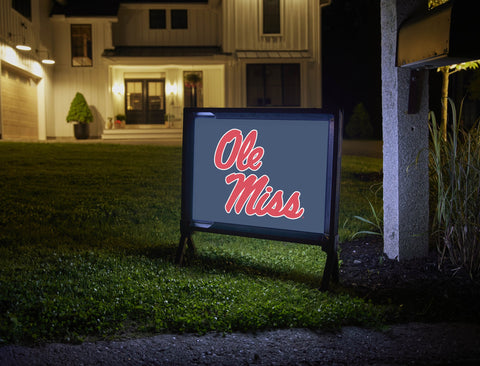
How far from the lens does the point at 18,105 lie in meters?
21.5

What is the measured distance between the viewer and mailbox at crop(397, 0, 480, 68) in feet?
12.7

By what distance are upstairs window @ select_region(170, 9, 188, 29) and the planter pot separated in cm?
718

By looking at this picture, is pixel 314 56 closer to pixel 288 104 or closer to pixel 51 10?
pixel 288 104

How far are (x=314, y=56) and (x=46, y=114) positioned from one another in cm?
1302

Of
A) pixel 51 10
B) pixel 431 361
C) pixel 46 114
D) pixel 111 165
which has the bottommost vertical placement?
pixel 431 361

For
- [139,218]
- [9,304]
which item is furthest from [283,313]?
[139,218]

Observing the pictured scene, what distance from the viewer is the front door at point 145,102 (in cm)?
2695

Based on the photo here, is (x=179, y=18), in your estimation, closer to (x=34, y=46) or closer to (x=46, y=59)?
(x=46, y=59)

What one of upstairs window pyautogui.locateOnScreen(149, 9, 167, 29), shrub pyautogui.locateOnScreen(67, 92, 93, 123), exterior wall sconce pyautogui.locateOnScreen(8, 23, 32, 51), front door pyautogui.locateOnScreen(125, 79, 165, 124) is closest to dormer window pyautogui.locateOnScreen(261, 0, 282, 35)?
upstairs window pyautogui.locateOnScreen(149, 9, 167, 29)

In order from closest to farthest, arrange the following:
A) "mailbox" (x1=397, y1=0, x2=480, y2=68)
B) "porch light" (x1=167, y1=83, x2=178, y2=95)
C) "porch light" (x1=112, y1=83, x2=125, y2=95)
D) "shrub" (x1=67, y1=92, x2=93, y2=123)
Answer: "mailbox" (x1=397, y1=0, x2=480, y2=68), "shrub" (x1=67, y1=92, x2=93, y2=123), "porch light" (x1=112, y1=83, x2=125, y2=95), "porch light" (x1=167, y1=83, x2=178, y2=95)

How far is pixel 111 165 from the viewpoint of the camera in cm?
1123

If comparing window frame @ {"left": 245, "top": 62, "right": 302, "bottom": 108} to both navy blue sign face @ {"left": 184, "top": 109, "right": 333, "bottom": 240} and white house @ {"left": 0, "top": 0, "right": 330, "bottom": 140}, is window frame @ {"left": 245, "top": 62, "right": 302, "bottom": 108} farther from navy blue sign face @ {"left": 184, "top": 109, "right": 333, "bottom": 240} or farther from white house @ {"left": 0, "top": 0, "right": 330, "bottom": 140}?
navy blue sign face @ {"left": 184, "top": 109, "right": 333, "bottom": 240}

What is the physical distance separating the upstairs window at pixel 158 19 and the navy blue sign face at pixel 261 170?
23610 millimetres

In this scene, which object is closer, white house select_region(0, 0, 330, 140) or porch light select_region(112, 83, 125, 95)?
white house select_region(0, 0, 330, 140)
